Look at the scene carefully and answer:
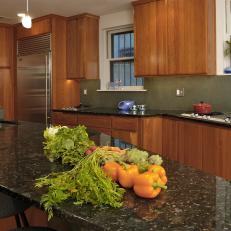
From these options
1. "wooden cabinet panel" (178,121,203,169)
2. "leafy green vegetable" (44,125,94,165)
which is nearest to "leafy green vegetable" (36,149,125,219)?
"leafy green vegetable" (44,125,94,165)

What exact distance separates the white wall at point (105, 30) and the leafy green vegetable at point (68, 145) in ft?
13.2

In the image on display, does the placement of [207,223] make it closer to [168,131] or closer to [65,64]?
[168,131]

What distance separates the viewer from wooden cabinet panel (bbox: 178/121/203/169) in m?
3.72

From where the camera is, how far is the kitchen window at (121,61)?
5.41 metres

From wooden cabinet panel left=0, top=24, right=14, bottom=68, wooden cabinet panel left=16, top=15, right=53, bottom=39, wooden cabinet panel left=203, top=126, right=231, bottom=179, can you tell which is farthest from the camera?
wooden cabinet panel left=0, top=24, right=14, bottom=68

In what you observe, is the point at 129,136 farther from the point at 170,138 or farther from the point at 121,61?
the point at 121,61

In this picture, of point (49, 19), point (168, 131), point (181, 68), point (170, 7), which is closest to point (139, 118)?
point (168, 131)

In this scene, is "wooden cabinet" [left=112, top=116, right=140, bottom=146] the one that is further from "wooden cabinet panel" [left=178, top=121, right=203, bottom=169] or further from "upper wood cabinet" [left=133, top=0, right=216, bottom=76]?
"upper wood cabinet" [left=133, top=0, right=216, bottom=76]

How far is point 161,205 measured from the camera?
103 centimetres

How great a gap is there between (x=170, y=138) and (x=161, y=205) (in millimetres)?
3314

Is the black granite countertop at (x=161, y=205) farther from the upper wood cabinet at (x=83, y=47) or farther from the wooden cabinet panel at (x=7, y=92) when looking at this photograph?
the wooden cabinet panel at (x=7, y=92)

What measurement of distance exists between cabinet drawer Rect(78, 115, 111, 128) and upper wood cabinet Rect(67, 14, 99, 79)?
0.89m

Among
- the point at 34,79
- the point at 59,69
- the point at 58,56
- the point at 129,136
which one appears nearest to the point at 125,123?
the point at 129,136

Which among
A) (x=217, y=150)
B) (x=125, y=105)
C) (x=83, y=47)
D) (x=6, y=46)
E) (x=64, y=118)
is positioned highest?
(x=6, y=46)
